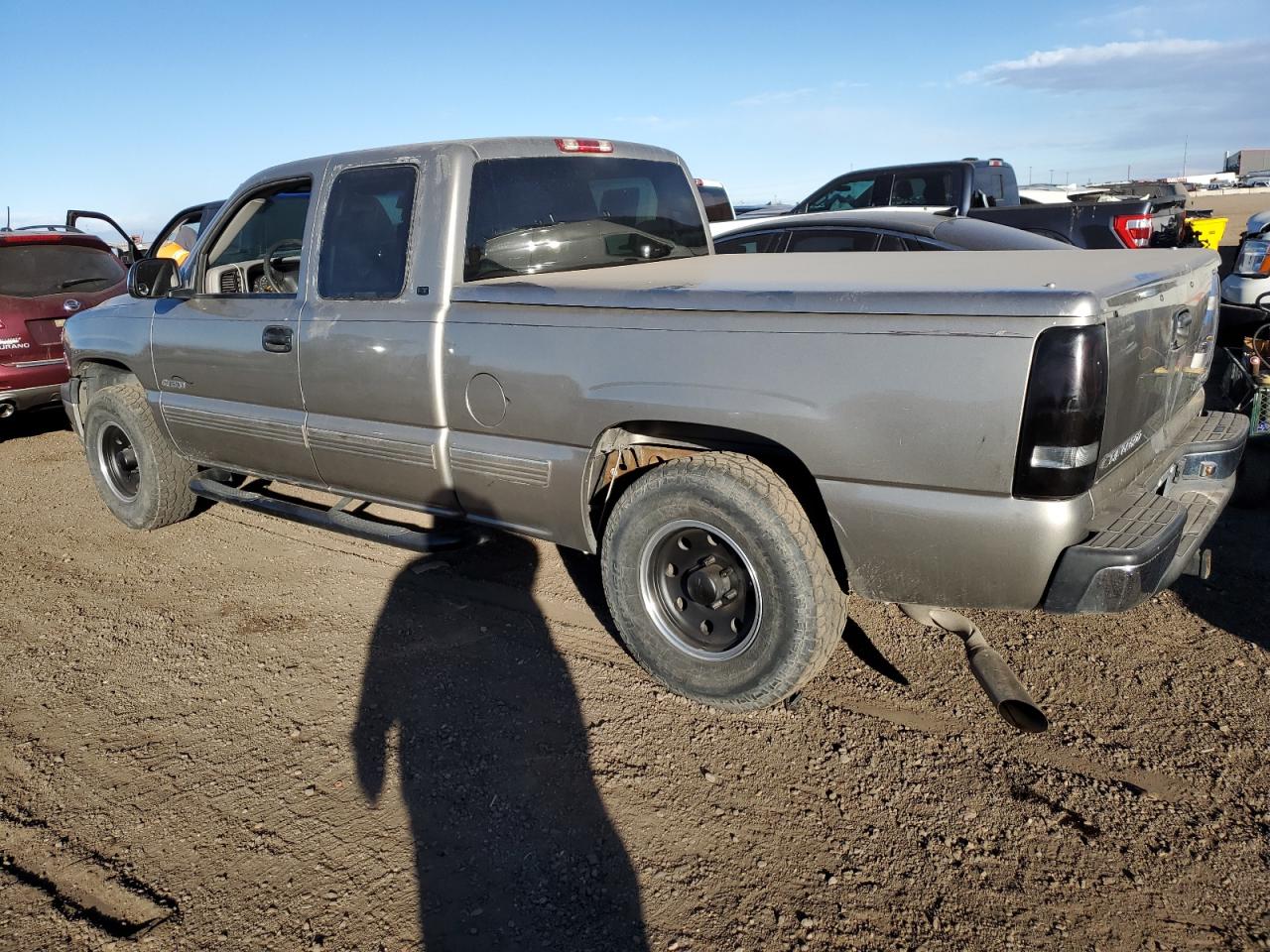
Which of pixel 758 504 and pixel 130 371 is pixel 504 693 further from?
pixel 130 371

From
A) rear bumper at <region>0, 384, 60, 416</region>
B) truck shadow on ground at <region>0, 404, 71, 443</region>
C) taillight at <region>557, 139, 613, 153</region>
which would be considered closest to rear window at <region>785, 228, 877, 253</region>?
taillight at <region>557, 139, 613, 153</region>

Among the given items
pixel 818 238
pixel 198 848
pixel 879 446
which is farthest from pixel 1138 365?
pixel 818 238

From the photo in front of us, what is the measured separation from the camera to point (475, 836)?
2729 mm

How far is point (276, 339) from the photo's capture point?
4.27 m

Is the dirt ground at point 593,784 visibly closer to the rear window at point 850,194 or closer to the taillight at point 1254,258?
the taillight at point 1254,258

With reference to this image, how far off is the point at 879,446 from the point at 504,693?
173 cm

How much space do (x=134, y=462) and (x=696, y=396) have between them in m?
4.26

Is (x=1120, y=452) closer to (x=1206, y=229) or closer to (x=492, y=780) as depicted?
(x=492, y=780)

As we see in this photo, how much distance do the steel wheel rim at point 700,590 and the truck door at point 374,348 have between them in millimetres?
1021

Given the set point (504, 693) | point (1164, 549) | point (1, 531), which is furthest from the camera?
point (1, 531)

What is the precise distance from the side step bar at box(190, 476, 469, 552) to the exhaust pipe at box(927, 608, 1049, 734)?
6.60 feet

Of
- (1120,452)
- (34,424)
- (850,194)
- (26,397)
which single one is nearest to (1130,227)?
(850,194)

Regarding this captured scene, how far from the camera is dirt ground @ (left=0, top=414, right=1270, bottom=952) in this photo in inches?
94.4

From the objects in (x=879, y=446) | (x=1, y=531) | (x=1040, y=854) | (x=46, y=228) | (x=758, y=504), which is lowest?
(x=1040, y=854)
